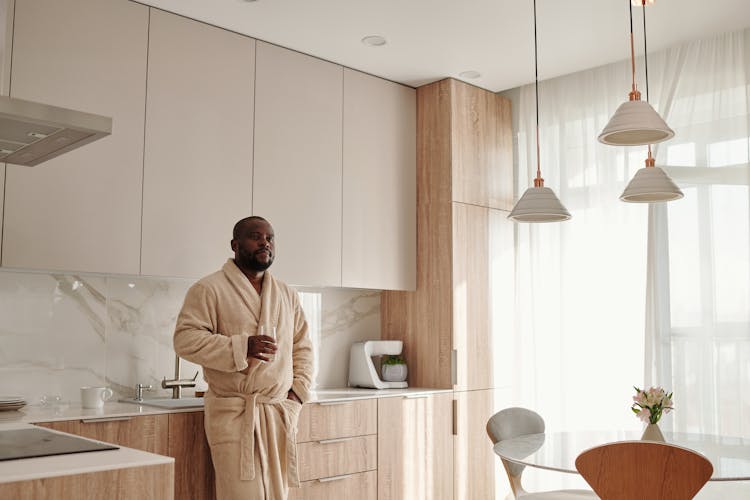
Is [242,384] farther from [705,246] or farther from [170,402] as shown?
[705,246]

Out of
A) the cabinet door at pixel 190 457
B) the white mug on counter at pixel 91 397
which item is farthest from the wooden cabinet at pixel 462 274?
the white mug on counter at pixel 91 397

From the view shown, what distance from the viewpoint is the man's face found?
338 cm

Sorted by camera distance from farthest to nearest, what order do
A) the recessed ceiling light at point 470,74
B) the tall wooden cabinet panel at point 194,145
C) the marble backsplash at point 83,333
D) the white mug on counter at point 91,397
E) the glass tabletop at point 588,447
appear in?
the recessed ceiling light at point 470,74
the tall wooden cabinet panel at point 194,145
the marble backsplash at point 83,333
the white mug on counter at point 91,397
the glass tabletop at point 588,447

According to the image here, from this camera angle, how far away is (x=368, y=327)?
4.73m

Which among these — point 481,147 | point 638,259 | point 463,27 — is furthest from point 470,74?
point 638,259

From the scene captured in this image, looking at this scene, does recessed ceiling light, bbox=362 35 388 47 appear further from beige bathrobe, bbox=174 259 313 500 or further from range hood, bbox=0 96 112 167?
range hood, bbox=0 96 112 167

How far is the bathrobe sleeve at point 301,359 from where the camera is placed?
3.39m

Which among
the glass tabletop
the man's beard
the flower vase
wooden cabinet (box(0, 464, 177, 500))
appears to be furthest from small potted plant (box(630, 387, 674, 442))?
wooden cabinet (box(0, 464, 177, 500))

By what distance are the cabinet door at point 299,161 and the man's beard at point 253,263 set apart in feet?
1.62

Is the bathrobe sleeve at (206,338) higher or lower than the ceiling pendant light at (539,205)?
lower

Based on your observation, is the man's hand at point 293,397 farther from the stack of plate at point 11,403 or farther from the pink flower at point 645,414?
the pink flower at point 645,414

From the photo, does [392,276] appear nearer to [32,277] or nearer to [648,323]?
[648,323]

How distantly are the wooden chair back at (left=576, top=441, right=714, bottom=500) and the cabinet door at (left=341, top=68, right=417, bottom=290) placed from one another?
84.1 inches

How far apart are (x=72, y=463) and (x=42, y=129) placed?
100 cm
